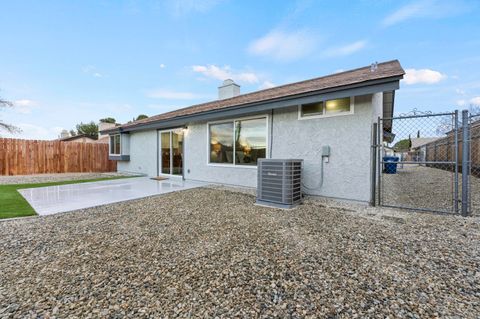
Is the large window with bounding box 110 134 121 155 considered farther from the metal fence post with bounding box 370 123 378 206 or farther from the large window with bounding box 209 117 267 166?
the metal fence post with bounding box 370 123 378 206

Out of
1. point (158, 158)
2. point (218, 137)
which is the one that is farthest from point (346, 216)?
point (158, 158)

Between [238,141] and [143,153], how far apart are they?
6.44 m

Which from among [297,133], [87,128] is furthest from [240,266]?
[87,128]

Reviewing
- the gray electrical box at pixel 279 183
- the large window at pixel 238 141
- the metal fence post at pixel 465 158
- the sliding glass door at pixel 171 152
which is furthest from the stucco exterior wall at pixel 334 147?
the sliding glass door at pixel 171 152

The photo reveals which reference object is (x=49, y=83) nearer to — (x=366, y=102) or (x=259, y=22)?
(x=259, y=22)

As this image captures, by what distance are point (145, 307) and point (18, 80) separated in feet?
60.0

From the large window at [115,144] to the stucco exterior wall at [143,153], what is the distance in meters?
0.97

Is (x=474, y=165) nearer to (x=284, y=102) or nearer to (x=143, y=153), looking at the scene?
(x=284, y=102)

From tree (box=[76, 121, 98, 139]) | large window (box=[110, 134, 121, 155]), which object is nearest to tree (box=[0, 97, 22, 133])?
large window (box=[110, 134, 121, 155])

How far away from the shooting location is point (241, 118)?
6.97 meters

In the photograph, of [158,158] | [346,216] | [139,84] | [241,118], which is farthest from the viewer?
[139,84]

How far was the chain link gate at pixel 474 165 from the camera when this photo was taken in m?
3.88

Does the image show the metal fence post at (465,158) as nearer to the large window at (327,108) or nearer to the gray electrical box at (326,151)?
the large window at (327,108)

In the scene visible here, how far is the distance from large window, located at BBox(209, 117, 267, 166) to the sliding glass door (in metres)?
1.99
